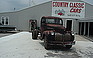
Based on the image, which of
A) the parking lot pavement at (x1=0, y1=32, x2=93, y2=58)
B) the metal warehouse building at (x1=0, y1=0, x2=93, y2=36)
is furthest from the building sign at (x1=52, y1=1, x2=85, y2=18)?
the parking lot pavement at (x1=0, y1=32, x2=93, y2=58)

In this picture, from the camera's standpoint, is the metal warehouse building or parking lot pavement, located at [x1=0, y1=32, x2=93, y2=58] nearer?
parking lot pavement, located at [x1=0, y1=32, x2=93, y2=58]

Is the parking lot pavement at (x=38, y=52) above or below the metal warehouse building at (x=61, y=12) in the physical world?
below

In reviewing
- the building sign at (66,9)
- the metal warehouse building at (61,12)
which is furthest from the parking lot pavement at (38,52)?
the building sign at (66,9)

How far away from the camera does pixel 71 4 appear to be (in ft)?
75.7

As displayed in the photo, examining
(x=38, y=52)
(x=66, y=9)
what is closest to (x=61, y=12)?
(x=66, y=9)

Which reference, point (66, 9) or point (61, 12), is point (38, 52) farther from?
point (66, 9)

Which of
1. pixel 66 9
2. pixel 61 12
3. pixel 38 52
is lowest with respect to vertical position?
pixel 38 52

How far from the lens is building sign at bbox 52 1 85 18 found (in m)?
22.9

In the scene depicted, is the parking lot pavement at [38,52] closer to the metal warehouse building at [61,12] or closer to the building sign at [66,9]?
the metal warehouse building at [61,12]

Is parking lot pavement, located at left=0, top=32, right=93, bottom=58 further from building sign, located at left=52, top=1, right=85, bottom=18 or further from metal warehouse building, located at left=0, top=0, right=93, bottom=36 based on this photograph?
building sign, located at left=52, top=1, right=85, bottom=18

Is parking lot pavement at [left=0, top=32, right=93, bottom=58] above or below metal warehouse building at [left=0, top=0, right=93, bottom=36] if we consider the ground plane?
below

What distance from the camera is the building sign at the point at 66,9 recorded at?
2289 centimetres

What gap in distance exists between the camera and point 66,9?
903 inches

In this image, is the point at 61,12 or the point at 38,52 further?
the point at 61,12
